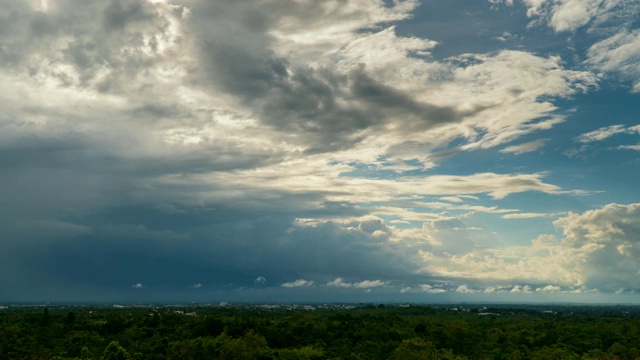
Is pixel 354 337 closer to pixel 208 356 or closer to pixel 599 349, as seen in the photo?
pixel 208 356

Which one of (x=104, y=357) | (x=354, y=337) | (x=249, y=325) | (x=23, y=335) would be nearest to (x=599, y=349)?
(x=354, y=337)

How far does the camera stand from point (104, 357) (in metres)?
106

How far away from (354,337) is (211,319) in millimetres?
42353

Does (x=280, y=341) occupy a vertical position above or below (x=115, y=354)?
below

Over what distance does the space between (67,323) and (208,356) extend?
66.3 m

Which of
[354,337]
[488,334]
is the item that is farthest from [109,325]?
[488,334]

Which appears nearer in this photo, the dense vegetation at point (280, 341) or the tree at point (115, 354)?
the tree at point (115, 354)

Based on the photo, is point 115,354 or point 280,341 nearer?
point 115,354

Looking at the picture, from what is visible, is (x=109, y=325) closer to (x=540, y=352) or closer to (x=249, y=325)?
(x=249, y=325)

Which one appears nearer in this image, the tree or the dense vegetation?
the tree

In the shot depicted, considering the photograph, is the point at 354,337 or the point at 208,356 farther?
the point at 354,337

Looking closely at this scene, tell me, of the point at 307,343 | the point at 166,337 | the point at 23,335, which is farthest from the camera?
the point at 307,343

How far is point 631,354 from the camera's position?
445 ft

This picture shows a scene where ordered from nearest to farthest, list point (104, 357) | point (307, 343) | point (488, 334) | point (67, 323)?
point (104, 357), point (307, 343), point (67, 323), point (488, 334)
